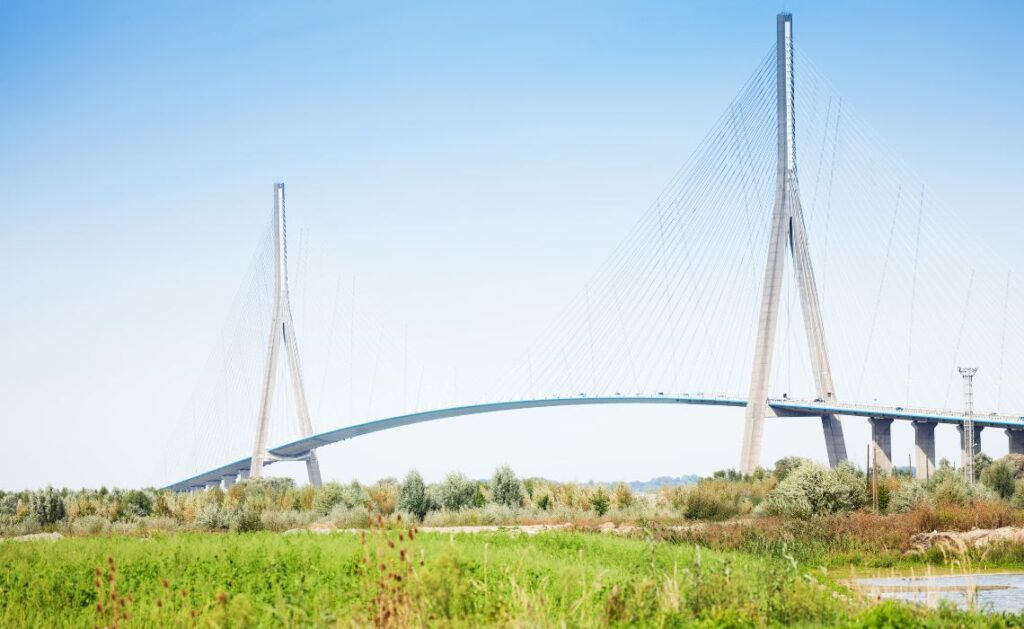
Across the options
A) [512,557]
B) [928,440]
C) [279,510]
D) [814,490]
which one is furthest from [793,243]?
[512,557]

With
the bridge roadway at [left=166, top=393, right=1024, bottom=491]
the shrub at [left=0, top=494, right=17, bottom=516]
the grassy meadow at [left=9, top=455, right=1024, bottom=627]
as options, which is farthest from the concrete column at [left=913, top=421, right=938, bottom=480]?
the shrub at [left=0, top=494, right=17, bottom=516]

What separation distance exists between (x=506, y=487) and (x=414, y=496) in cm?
230

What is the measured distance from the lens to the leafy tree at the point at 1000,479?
25312 mm

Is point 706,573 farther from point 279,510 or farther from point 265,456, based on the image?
point 265,456

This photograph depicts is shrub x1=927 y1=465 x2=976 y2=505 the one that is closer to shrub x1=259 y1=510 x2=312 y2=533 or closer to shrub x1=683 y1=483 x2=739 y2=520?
shrub x1=683 y1=483 x2=739 y2=520

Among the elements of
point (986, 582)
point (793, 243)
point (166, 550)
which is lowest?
point (986, 582)

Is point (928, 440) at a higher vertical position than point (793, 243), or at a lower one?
lower

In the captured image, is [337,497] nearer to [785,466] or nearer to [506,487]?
[506,487]

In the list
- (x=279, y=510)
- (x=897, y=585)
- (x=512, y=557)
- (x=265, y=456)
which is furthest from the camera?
(x=265, y=456)

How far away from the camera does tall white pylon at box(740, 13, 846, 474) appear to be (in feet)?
101

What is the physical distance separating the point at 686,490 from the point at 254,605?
666 inches

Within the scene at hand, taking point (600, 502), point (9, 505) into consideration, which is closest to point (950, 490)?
point (600, 502)

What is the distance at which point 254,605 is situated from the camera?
8.55 m

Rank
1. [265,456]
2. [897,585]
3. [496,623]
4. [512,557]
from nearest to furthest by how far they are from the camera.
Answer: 1. [496,623]
2. [512,557]
3. [897,585]
4. [265,456]
